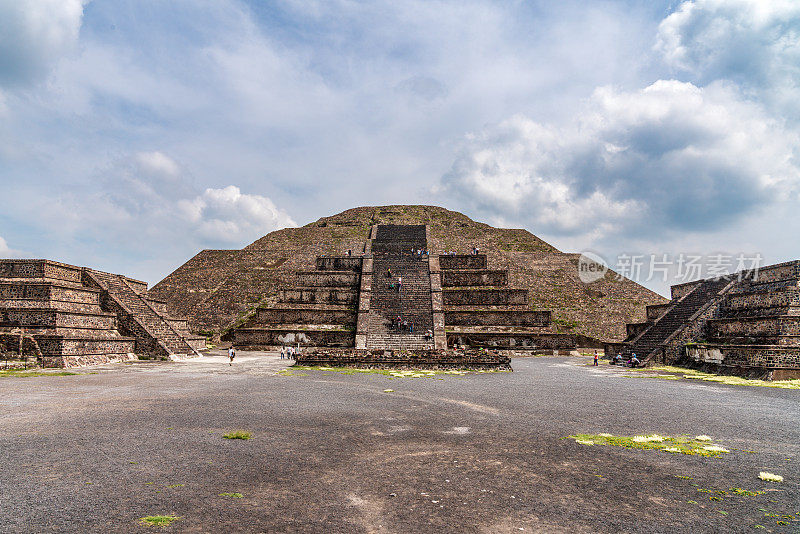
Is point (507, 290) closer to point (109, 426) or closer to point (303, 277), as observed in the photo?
point (303, 277)

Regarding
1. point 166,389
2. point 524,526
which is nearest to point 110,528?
point 524,526

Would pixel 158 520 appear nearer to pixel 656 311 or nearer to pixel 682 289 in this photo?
pixel 656 311

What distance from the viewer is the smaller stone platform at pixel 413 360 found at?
19.1 meters

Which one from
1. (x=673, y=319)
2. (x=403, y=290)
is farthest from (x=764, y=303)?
(x=403, y=290)

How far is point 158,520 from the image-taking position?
13.1 ft

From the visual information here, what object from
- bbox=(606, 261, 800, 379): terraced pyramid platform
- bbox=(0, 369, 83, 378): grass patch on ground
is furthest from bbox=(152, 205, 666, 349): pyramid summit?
bbox=(0, 369, 83, 378): grass patch on ground

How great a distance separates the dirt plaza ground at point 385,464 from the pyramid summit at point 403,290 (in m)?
16.1

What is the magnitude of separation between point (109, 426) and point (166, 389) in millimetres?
4803

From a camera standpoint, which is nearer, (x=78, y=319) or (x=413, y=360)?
(x=413, y=360)

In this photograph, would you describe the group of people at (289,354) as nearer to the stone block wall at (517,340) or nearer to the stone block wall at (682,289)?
the stone block wall at (517,340)

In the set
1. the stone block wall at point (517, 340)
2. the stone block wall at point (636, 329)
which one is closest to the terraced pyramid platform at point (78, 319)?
the stone block wall at point (517, 340)

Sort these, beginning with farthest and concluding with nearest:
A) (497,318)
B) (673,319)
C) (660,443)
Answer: (497,318) → (673,319) → (660,443)

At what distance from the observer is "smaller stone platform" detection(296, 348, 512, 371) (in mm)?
19062

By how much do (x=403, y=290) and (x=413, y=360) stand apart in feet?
40.9
